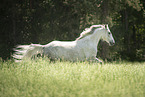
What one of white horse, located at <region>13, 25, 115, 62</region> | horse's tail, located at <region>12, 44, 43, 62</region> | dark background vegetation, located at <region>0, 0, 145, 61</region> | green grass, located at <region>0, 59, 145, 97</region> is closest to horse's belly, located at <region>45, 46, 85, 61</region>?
white horse, located at <region>13, 25, 115, 62</region>

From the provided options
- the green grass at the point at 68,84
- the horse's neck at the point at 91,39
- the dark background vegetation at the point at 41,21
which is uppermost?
the dark background vegetation at the point at 41,21

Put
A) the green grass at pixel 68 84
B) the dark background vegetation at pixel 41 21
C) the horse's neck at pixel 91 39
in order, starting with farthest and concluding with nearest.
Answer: the dark background vegetation at pixel 41 21
the horse's neck at pixel 91 39
the green grass at pixel 68 84

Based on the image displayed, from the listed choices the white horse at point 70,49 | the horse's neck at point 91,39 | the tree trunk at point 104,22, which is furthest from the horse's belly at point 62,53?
the tree trunk at point 104,22

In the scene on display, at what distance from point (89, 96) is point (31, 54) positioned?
183 inches

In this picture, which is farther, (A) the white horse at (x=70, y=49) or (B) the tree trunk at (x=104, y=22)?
(B) the tree trunk at (x=104, y=22)

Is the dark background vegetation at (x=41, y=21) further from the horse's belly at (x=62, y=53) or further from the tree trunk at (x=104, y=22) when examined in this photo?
the horse's belly at (x=62, y=53)

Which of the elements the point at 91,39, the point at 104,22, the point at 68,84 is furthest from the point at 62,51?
the point at 104,22

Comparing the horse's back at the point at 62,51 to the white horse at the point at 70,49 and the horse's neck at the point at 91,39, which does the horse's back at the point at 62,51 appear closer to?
the white horse at the point at 70,49

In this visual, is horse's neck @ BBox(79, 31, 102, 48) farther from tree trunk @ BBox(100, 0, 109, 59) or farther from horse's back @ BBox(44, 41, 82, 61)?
tree trunk @ BBox(100, 0, 109, 59)

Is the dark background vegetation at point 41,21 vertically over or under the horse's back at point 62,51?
over

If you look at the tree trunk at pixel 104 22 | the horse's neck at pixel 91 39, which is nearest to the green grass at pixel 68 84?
the horse's neck at pixel 91 39

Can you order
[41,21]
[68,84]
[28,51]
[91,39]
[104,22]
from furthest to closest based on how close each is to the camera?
[41,21], [104,22], [91,39], [28,51], [68,84]

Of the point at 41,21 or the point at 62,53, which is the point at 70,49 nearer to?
the point at 62,53

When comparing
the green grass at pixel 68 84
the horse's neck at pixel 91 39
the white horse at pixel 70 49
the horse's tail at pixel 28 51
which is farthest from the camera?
the horse's neck at pixel 91 39
